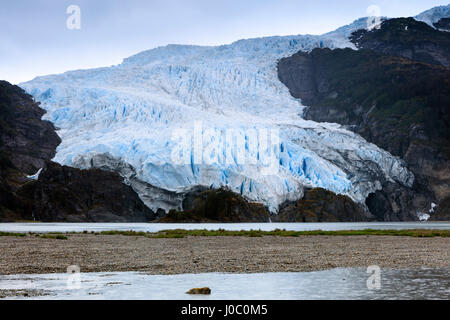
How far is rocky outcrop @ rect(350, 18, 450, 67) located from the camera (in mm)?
171125

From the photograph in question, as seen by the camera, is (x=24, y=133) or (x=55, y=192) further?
(x=24, y=133)

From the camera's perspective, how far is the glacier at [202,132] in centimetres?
8569

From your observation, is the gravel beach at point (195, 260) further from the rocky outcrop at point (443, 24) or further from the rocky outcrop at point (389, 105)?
the rocky outcrop at point (443, 24)

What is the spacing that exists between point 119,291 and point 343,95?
136 metres

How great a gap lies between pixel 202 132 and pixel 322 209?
24.6 m

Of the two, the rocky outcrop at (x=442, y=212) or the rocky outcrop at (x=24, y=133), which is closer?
the rocky outcrop at (x=24, y=133)

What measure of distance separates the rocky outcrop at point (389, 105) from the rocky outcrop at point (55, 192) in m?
44.7

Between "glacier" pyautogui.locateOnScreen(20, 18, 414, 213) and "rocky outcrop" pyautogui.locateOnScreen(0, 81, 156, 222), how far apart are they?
2.81 m

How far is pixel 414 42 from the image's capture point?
171375 millimetres

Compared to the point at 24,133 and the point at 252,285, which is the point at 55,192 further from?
the point at 252,285

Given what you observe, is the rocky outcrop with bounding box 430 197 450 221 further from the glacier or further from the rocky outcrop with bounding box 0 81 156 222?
the rocky outcrop with bounding box 0 81 156 222

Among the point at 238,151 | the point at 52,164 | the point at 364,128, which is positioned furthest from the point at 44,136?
the point at 364,128

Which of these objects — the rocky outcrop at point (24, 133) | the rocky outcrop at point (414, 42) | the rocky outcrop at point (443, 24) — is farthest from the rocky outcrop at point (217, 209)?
the rocky outcrop at point (443, 24)

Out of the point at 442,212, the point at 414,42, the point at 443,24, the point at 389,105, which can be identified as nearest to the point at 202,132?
the point at 442,212
